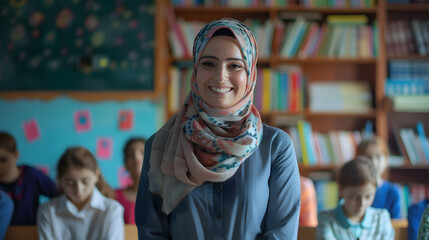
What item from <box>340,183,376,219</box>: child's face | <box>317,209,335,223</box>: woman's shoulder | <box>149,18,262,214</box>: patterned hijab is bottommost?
<box>317,209,335,223</box>: woman's shoulder

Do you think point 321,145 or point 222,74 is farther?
point 321,145

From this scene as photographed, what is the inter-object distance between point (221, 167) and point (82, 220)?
3.83ft

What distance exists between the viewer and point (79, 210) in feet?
7.17

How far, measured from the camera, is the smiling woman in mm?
1180

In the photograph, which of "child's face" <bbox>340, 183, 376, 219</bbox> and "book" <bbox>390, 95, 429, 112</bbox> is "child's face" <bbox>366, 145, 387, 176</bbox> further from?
"child's face" <bbox>340, 183, 376, 219</bbox>

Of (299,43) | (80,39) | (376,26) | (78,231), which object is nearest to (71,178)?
(78,231)

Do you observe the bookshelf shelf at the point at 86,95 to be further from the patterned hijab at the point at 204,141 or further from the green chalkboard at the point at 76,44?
the patterned hijab at the point at 204,141

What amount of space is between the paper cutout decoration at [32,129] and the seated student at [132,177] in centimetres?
121

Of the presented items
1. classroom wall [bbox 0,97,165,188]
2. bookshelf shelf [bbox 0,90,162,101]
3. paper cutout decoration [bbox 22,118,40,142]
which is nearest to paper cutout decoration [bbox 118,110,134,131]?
classroom wall [bbox 0,97,165,188]

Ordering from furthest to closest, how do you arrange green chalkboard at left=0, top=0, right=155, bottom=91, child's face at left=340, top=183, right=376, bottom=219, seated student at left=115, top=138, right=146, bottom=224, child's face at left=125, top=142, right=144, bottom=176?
green chalkboard at left=0, top=0, right=155, bottom=91
child's face at left=125, top=142, right=144, bottom=176
seated student at left=115, top=138, right=146, bottom=224
child's face at left=340, top=183, right=376, bottom=219

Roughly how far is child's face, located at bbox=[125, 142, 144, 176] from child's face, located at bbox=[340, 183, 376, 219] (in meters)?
1.21

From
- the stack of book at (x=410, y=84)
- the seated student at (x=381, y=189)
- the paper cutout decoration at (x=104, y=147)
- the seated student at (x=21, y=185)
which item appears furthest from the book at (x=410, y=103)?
the seated student at (x=21, y=185)

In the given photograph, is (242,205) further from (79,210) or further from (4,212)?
(4,212)

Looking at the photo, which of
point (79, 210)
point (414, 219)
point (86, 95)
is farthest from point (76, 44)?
point (414, 219)
